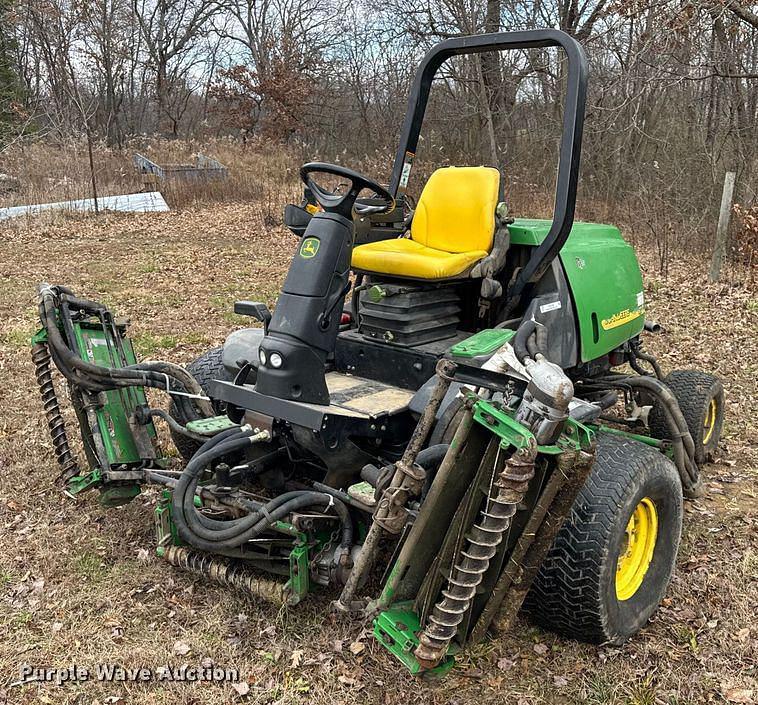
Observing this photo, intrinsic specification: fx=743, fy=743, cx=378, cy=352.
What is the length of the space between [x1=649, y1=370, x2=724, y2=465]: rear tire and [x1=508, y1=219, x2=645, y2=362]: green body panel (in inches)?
16.6

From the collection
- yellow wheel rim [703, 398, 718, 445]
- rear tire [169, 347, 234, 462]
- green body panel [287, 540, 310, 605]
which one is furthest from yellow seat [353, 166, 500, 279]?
yellow wheel rim [703, 398, 718, 445]

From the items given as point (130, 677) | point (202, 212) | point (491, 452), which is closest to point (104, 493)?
point (130, 677)

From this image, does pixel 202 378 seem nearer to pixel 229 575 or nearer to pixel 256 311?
pixel 256 311

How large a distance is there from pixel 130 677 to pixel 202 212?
498 inches

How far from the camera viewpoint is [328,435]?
2771 mm

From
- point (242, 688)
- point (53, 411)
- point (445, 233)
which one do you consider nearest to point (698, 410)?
point (445, 233)

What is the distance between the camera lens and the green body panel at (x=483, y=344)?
279 centimetres

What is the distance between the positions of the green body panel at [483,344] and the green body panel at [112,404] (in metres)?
1.52

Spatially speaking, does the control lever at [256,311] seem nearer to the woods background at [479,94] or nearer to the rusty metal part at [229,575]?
the rusty metal part at [229,575]

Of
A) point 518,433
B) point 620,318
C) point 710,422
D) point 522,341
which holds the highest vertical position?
point 522,341

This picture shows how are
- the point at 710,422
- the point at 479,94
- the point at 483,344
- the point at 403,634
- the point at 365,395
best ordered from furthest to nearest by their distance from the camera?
the point at 479,94 < the point at 710,422 < the point at 365,395 < the point at 483,344 < the point at 403,634

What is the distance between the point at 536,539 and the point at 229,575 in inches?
47.9

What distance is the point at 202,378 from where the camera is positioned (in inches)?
158

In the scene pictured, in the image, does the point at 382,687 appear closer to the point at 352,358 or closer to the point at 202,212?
the point at 352,358
